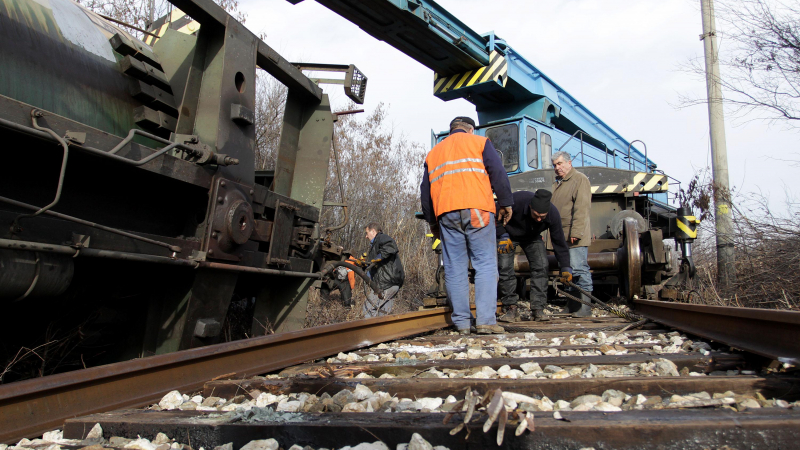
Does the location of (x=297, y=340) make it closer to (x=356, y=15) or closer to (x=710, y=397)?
(x=710, y=397)

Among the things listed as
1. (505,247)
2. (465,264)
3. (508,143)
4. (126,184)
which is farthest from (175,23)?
(508,143)

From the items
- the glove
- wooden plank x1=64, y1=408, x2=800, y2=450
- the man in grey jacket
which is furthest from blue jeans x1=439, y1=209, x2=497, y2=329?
wooden plank x1=64, y1=408, x2=800, y2=450

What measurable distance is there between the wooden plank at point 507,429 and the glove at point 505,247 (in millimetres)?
4284

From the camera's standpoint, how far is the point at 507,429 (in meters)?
1.27

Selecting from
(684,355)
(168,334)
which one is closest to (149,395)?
(168,334)

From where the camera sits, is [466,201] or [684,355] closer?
[684,355]

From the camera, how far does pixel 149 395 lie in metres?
2.01

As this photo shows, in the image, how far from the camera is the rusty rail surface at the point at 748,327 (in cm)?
206

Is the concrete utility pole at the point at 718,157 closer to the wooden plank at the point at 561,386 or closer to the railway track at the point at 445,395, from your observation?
the railway track at the point at 445,395

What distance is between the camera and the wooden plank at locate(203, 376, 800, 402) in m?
1.74

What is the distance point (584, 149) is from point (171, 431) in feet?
32.6

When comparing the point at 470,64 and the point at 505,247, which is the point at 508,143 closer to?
the point at 470,64

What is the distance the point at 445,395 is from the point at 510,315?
3.42 metres

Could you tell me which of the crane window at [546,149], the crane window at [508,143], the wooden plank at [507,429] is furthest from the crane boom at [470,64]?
the wooden plank at [507,429]
